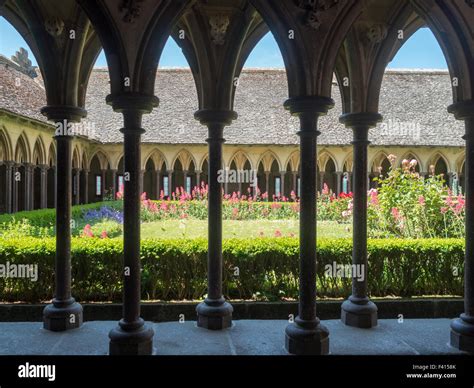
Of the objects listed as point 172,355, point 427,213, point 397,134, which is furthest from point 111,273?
point 397,134

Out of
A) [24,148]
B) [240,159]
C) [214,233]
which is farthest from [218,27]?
[240,159]

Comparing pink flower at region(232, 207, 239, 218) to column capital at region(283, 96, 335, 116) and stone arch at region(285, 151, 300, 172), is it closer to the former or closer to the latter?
stone arch at region(285, 151, 300, 172)

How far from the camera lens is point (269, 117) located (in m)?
23.5

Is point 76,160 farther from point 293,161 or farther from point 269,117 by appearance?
point 293,161

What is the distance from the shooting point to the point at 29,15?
499 cm

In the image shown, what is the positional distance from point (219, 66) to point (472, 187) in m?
3.02

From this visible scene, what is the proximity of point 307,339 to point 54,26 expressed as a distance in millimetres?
4169

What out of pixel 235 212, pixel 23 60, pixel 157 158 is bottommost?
pixel 235 212

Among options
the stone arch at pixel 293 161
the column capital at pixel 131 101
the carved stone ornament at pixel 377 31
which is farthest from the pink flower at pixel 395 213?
the stone arch at pixel 293 161

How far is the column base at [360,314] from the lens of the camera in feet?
17.8

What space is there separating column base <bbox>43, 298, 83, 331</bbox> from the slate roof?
17320 mm

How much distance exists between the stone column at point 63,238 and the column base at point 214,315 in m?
1.39

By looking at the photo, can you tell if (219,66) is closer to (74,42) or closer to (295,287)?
(74,42)
